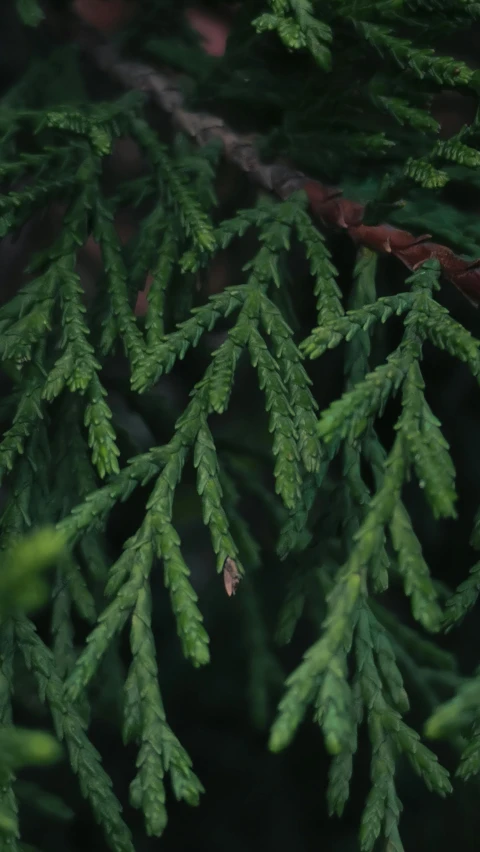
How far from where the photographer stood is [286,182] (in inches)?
66.0

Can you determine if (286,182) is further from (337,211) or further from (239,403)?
(239,403)

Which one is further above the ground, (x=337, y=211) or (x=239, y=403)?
(x=239, y=403)

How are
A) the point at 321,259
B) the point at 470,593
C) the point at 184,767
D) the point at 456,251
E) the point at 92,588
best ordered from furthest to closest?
1. the point at 92,588
2. the point at 456,251
3. the point at 321,259
4. the point at 470,593
5. the point at 184,767

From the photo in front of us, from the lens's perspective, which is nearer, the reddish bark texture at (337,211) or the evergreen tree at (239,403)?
the evergreen tree at (239,403)

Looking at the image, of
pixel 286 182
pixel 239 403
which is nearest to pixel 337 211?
pixel 286 182

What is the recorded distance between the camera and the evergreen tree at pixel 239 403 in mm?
1147

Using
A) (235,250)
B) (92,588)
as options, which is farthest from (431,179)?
(92,588)

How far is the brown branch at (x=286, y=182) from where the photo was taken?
4.73 feet

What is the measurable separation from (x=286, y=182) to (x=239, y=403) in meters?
0.75

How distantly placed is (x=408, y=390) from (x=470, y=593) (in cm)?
33

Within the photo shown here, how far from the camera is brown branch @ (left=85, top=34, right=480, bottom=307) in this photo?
144 cm

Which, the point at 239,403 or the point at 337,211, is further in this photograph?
the point at 239,403

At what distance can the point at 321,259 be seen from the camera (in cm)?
143

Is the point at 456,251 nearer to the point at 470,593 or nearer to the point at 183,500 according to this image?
the point at 470,593
